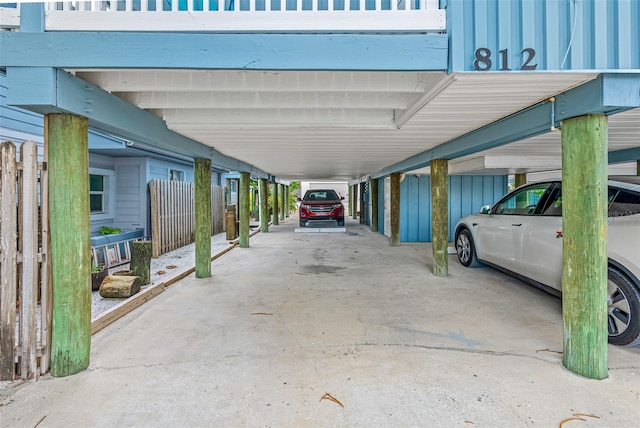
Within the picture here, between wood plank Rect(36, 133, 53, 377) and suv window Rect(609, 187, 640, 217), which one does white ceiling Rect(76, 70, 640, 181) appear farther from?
wood plank Rect(36, 133, 53, 377)

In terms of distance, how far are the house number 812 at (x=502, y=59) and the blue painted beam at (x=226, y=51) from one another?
0.23m

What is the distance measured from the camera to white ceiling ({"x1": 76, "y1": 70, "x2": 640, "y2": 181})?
2.73 m

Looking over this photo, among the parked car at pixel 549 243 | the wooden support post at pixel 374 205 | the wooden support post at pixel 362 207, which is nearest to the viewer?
the parked car at pixel 549 243

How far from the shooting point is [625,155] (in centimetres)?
532

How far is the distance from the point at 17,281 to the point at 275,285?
3284 millimetres

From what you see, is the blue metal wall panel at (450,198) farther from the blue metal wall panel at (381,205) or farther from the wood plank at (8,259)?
the wood plank at (8,259)

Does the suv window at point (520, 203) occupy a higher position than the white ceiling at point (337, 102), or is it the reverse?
the white ceiling at point (337, 102)

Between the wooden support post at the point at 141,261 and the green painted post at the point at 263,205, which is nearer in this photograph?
the wooden support post at the point at 141,261

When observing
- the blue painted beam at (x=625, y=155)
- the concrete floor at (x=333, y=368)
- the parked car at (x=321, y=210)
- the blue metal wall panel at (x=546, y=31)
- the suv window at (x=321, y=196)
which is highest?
the blue metal wall panel at (x=546, y=31)

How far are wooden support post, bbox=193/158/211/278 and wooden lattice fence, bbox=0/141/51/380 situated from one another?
3.18 metres

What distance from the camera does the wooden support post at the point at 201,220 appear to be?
5828mm

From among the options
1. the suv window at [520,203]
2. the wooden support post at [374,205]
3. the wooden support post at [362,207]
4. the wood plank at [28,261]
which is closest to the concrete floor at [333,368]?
the wood plank at [28,261]

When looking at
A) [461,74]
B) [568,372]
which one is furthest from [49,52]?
[568,372]

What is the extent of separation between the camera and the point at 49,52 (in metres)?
2.36
